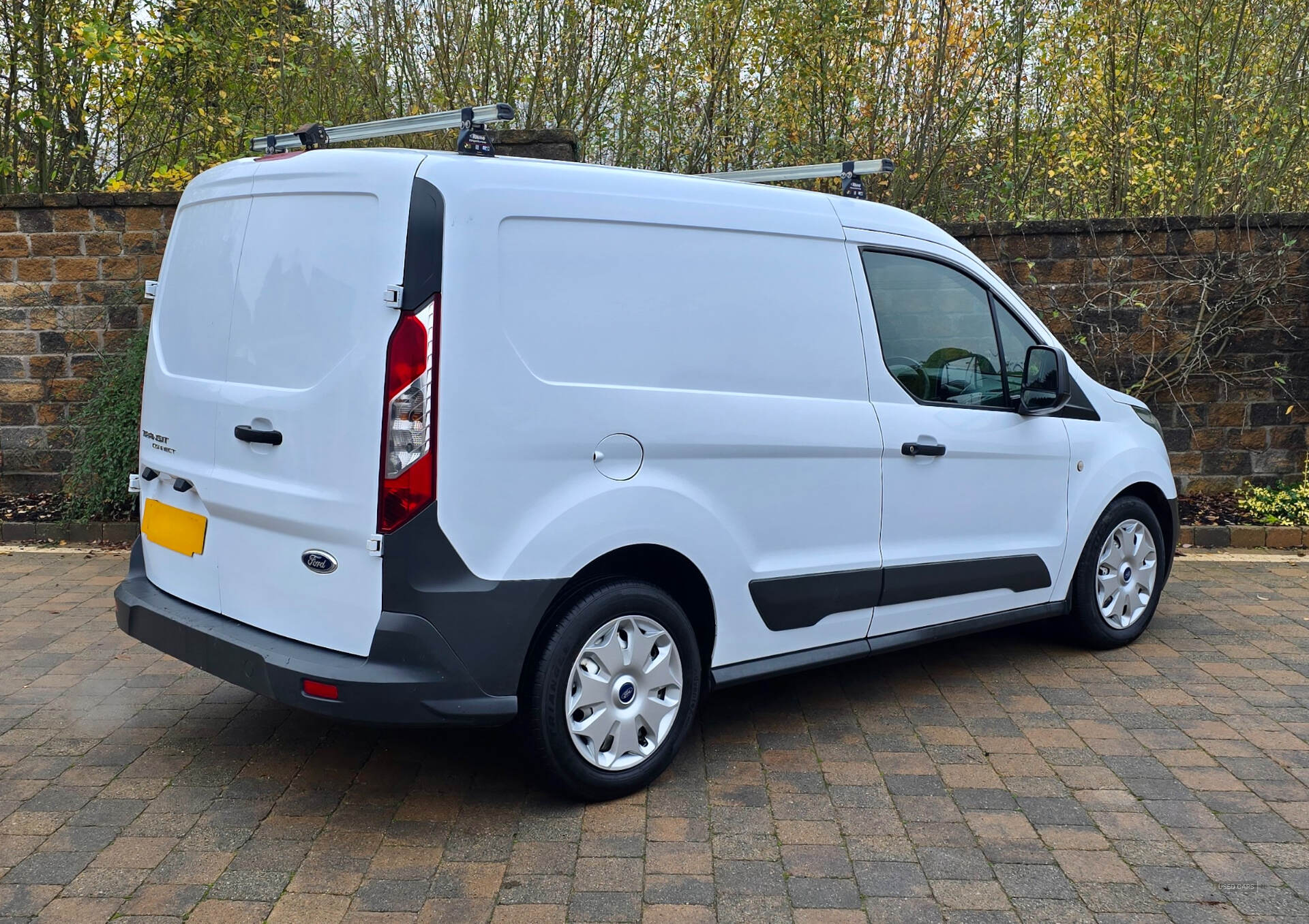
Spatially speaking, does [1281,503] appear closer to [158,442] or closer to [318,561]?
[318,561]

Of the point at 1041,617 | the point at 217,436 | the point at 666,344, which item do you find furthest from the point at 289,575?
the point at 1041,617

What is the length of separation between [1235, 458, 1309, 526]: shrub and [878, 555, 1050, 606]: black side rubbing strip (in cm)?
381

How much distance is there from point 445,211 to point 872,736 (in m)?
2.50

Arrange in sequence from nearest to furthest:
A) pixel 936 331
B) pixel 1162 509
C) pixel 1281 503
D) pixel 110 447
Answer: pixel 936 331 → pixel 1162 509 → pixel 110 447 → pixel 1281 503

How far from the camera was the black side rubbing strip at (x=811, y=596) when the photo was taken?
13.0 ft

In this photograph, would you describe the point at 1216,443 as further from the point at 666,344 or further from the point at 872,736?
the point at 666,344

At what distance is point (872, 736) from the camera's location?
14.0 feet

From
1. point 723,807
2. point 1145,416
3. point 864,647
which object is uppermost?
point 1145,416

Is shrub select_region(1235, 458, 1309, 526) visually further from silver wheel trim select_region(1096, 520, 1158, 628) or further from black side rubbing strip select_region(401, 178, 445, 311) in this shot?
black side rubbing strip select_region(401, 178, 445, 311)

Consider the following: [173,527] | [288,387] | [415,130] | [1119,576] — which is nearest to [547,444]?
[288,387]

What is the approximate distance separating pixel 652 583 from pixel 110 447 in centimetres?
494

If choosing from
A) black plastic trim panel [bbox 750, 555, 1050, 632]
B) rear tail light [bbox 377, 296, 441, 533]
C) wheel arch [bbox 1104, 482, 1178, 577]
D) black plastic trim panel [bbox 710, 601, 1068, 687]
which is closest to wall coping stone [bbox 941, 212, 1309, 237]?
wheel arch [bbox 1104, 482, 1178, 577]

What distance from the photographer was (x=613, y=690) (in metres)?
3.55

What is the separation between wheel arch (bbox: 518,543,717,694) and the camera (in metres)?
3.41
